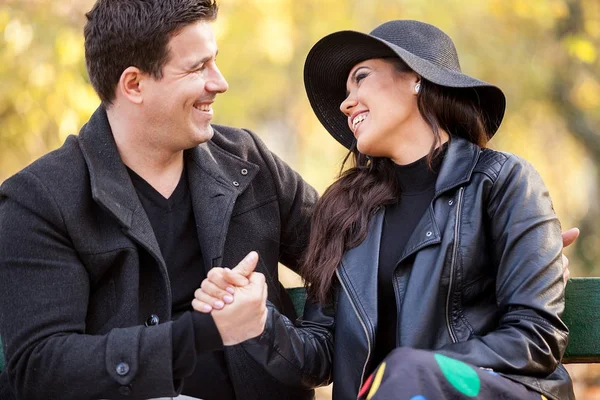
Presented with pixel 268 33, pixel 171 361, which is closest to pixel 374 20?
pixel 268 33

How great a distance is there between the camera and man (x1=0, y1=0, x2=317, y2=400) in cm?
338

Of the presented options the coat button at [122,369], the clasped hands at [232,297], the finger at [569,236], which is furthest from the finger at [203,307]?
the finger at [569,236]

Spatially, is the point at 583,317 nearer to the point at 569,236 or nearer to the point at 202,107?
the point at 569,236

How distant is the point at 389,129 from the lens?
3777 mm

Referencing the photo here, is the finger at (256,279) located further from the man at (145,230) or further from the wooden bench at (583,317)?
the wooden bench at (583,317)

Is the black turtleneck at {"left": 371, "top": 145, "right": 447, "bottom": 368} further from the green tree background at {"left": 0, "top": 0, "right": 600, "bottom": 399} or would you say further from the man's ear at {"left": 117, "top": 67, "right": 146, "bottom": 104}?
the green tree background at {"left": 0, "top": 0, "right": 600, "bottom": 399}

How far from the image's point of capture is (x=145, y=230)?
12.1 feet

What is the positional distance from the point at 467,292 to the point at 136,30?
150 cm

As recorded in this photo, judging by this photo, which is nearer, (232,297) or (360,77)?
(232,297)

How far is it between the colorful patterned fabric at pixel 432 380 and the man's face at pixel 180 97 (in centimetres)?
123

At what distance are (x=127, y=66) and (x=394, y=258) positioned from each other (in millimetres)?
1200

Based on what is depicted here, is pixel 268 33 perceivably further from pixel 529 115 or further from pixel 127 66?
pixel 127 66

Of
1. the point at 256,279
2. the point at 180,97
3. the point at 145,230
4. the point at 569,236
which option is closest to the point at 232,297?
the point at 256,279

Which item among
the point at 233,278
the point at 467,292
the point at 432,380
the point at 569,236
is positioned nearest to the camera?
the point at 432,380
